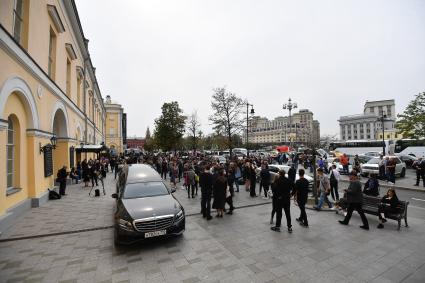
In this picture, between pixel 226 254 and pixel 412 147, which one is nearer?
pixel 226 254

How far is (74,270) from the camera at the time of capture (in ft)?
14.1

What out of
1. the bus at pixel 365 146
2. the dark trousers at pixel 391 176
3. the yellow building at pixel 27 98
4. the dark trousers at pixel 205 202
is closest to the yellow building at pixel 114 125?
the yellow building at pixel 27 98

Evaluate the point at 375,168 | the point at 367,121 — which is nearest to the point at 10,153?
the point at 375,168

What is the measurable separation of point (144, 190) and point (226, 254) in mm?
3100

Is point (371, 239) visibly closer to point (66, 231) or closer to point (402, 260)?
point (402, 260)

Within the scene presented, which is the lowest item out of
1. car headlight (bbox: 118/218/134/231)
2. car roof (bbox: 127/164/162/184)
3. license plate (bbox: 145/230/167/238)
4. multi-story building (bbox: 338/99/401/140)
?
license plate (bbox: 145/230/167/238)

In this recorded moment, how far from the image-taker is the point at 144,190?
21.6 feet

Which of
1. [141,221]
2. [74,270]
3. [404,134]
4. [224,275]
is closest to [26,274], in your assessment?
[74,270]

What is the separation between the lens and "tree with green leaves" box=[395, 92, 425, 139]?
23.4 m

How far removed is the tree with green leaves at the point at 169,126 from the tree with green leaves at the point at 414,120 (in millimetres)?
31431

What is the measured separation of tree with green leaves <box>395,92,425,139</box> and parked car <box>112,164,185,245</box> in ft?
95.2

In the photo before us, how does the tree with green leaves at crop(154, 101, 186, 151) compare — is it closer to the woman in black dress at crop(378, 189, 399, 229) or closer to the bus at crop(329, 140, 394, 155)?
the bus at crop(329, 140, 394, 155)

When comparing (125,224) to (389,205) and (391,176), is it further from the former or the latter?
(391,176)

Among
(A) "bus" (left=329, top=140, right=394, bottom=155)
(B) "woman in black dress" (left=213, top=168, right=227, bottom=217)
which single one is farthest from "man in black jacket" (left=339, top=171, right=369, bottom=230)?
(A) "bus" (left=329, top=140, right=394, bottom=155)
